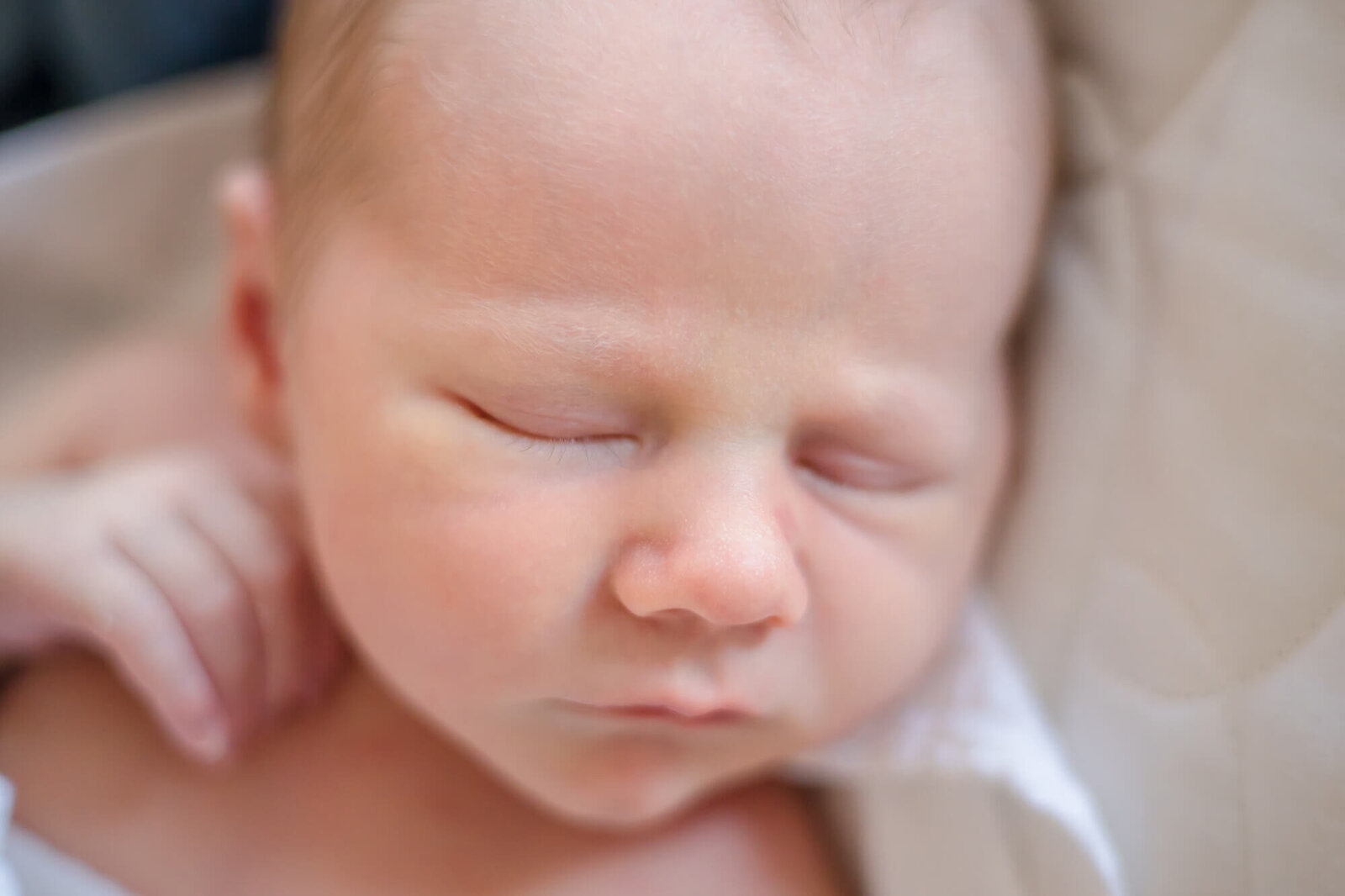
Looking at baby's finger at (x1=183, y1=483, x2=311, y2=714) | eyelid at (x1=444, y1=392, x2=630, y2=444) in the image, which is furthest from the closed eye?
baby's finger at (x1=183, y1=483, x2=311, y2=714)

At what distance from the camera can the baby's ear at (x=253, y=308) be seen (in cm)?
95

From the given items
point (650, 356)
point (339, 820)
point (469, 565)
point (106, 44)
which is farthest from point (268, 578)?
point (106, 44)

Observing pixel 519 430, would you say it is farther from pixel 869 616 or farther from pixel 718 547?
pixel 869 616

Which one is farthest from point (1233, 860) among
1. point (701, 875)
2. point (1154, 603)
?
point (701, 875)

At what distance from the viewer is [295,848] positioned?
0.94m

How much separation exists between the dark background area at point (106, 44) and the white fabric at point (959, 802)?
90 cm

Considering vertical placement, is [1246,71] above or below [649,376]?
above

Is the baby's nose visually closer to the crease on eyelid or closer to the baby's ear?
the crease on eyelid

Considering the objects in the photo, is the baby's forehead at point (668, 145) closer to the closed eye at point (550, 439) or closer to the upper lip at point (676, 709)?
the closed eye at point (550, 439)

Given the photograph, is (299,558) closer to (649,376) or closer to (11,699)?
(11,699)

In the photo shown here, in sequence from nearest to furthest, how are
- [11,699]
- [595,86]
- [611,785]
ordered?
[595,86] → [611,785] → [11,699]

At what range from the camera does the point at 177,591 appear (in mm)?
941

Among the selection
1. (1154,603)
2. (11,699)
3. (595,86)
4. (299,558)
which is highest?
(595,86)

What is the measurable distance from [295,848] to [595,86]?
659 mm
